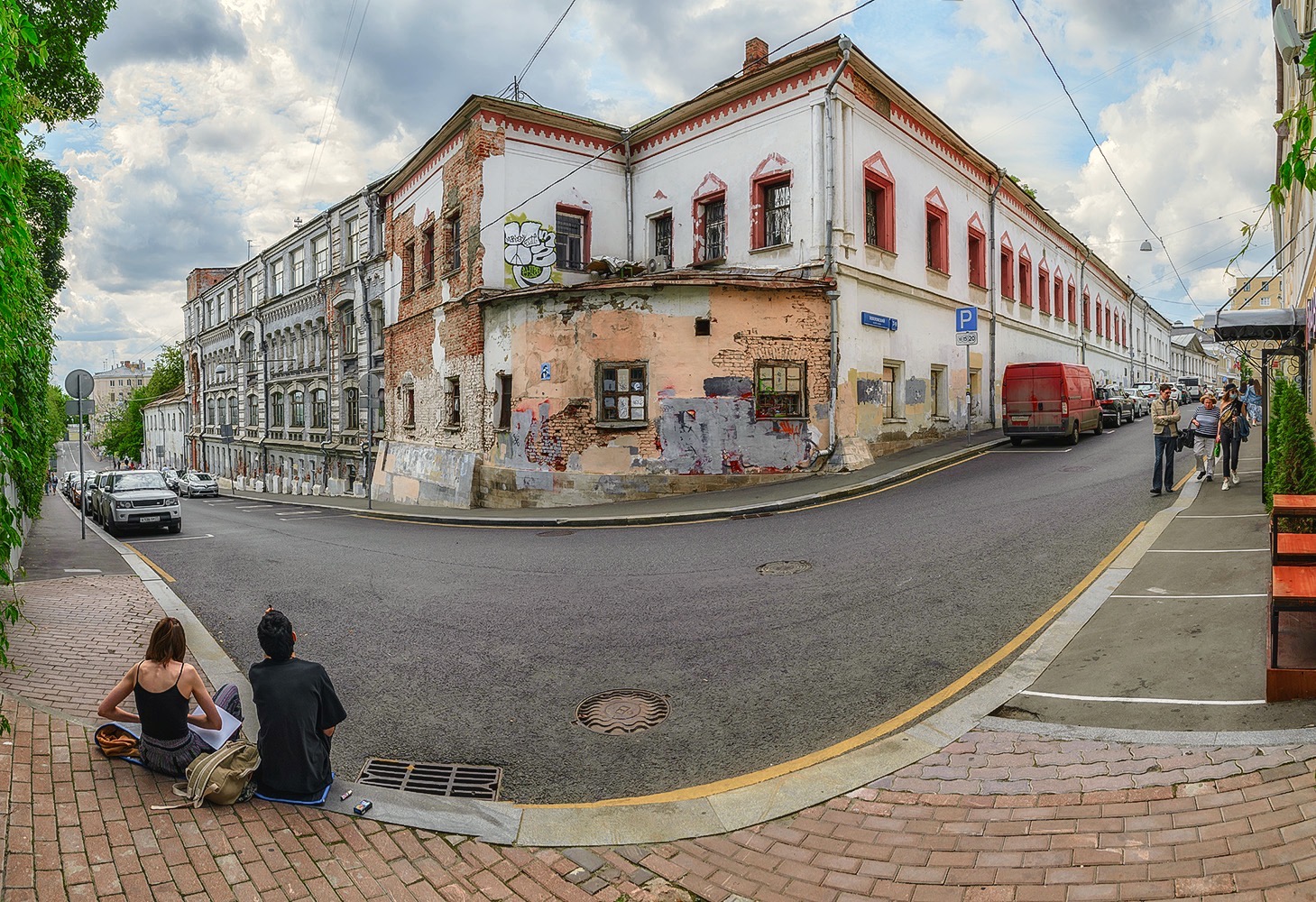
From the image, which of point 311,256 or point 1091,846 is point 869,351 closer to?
point 1091,846

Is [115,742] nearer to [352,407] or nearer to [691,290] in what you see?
[691,290]

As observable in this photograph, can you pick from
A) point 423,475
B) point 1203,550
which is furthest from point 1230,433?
point 423,475

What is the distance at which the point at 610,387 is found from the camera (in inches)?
725

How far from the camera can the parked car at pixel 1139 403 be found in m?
33.3

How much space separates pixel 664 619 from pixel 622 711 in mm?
2264

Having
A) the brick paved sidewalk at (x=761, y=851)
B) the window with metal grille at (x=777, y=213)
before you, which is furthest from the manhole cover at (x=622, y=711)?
the window with metal grille at (x=777, y=213)

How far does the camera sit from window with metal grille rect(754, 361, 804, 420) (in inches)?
706

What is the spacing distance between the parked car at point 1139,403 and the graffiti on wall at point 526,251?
25410mm

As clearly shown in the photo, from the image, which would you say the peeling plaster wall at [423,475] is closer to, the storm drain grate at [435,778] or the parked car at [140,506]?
the parked car at [140,506]

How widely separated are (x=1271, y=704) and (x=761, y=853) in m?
3.24

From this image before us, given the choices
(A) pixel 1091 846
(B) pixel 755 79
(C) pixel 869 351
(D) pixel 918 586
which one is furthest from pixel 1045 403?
(A) pixel 1091 846

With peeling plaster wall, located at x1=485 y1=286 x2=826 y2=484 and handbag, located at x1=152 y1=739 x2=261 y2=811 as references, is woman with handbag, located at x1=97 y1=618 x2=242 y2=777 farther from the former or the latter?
peeling plaster wall, located at x1=485 y1=286 x2=826 y2=484

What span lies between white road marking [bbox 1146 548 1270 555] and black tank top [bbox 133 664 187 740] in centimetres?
954

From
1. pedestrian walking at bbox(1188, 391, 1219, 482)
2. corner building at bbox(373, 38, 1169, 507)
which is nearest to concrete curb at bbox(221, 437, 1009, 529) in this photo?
corner building at bbox(373, 38, 1169, 507)
